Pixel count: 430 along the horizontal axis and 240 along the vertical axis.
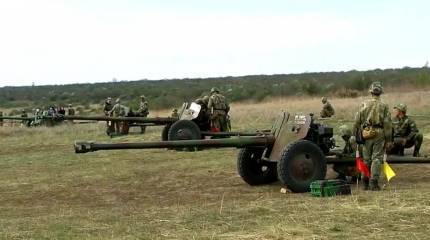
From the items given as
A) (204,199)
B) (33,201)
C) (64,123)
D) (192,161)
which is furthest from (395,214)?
(64,123)

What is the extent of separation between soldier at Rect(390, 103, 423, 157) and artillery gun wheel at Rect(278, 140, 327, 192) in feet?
11.9

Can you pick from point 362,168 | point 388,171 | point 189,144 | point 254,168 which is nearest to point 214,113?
point 254,168

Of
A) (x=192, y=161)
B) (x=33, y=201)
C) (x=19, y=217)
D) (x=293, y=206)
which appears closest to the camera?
(x=293, y=206)

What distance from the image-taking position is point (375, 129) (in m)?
10.4

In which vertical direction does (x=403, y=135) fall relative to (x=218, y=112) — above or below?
below

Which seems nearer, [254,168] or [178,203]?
[178,203]

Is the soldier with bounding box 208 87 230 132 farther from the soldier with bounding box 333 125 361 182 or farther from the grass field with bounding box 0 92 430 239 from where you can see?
the soldier with bounding box 333 125 361 182

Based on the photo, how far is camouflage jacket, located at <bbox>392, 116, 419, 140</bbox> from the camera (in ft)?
46.2

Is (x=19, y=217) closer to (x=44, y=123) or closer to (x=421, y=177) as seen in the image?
(x=421, y=177)

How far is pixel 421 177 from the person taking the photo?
12156 millimetres

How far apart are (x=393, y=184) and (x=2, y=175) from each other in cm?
799

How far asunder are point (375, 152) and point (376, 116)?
0.52 meters

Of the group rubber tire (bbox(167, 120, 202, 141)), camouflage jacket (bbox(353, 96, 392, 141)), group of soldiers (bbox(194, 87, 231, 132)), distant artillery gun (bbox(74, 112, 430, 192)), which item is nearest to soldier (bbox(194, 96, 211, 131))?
group of soldiers (bbox(194, 87, 231, 132))

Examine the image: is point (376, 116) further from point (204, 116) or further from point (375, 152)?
point (204, 116)
